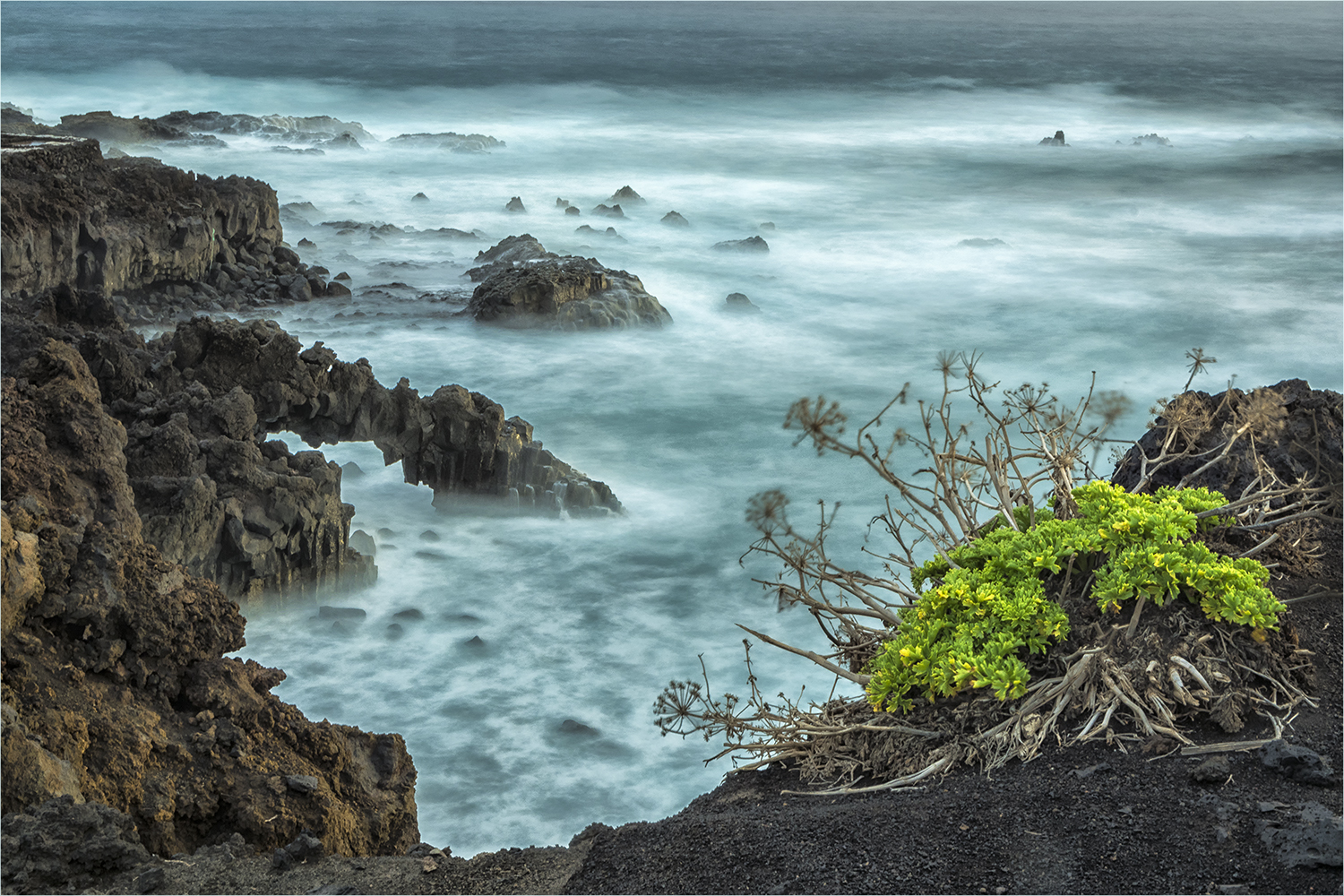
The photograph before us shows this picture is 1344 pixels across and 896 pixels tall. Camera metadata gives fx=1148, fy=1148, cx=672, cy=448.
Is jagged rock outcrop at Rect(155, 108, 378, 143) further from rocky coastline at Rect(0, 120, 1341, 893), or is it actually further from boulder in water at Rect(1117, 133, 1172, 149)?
rocky coastline at Rect(0, 120, 1341, 893)

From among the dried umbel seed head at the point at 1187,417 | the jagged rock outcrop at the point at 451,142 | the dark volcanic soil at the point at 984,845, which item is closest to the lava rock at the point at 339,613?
the dark volcanic soil at the point at 984,845

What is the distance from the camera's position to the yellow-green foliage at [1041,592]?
14.2ft

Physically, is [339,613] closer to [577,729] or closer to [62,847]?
[577,729]

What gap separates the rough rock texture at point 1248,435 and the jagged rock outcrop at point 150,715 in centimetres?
392

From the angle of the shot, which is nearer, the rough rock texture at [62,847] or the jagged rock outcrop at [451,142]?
the rough rock texture at [62,847]

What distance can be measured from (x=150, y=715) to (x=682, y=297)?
14.3 meters

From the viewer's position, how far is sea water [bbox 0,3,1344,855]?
8.04 meters

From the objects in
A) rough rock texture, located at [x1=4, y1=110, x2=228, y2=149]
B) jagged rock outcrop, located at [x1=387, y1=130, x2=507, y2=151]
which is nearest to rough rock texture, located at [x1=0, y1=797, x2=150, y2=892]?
rough rock texture, located at [x1=4, y1=110, x2=228, y2=149]

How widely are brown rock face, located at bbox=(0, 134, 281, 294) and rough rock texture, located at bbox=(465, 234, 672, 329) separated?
3.31 m

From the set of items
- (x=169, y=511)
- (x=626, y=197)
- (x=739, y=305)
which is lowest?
(x=169, y=511)

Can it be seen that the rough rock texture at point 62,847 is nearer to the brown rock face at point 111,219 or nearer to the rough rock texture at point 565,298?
the brown rock face at point 111,219

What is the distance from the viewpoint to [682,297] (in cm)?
1811

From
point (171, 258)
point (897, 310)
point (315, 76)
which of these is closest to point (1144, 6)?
point (315, 76)

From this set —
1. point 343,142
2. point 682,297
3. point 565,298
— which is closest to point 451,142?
point 343,142
